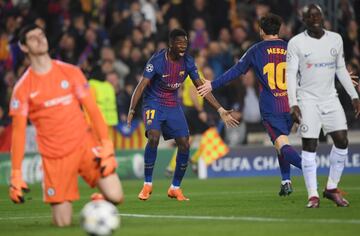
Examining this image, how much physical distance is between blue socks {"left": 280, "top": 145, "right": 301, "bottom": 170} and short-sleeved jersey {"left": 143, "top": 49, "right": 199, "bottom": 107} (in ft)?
5.55

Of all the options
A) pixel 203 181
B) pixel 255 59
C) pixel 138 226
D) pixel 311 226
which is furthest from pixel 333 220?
pixel 203 181

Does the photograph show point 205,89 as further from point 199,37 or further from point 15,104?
point 199,37

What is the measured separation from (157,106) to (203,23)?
1024 cm

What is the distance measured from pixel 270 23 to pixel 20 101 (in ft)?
17.2

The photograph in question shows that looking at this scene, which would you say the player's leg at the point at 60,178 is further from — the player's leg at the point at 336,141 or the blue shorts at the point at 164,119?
the blue shorts at the point at 164,119

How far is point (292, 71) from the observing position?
12.9 metres

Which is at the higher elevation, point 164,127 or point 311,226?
point 164,127

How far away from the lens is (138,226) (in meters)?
11.7

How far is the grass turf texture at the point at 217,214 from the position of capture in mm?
10945

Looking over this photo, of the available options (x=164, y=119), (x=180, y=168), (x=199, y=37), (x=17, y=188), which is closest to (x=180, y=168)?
(x=180, y=168)

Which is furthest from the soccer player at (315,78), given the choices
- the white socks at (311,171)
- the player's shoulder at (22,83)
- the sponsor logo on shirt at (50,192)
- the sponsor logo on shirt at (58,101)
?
the player's shoulder at (22,83)

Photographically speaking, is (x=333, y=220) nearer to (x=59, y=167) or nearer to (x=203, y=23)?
(x=59, y=167)

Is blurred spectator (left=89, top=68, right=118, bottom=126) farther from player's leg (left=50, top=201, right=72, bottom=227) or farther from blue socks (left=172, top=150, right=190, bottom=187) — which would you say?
player's leg (left=50, top=201, right=72, bottom=227)

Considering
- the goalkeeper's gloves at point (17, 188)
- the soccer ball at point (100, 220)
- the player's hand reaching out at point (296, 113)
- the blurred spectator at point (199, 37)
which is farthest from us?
the blurred spectator at point (199, 37)
